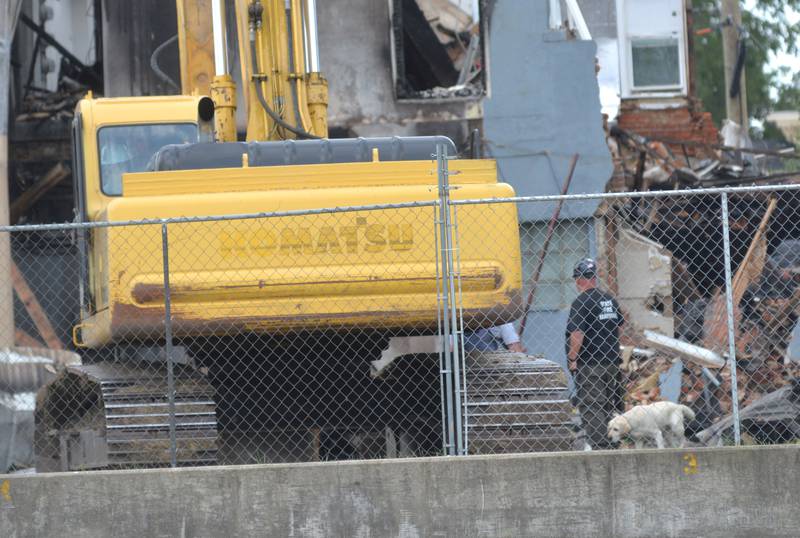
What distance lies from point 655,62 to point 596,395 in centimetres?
1564

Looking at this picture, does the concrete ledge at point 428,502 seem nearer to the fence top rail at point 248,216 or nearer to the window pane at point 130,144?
the fence top rail at point 248,216

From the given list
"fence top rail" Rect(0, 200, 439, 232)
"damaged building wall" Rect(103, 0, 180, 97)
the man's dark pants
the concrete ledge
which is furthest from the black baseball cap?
"damaged building wall" Rect(103, 0, 180, 97)

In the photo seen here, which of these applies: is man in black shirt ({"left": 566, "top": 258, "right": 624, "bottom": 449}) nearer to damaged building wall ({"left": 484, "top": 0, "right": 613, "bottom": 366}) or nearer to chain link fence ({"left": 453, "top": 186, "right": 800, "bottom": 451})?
chain link fence ({"left": 453, "top": 186, "right": 800, "bottom": 451})

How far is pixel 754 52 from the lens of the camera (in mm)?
46469

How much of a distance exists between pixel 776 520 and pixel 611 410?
384cm

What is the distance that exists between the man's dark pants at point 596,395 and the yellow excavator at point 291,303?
1.33m

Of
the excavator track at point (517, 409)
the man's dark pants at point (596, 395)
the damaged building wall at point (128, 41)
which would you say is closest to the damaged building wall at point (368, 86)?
the damaged building wall at point (128, 41)

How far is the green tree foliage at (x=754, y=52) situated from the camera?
47156 mm

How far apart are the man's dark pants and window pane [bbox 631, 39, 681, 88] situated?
1488cm

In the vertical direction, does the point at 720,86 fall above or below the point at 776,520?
above

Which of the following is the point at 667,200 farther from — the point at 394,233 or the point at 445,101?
the point at 394,233

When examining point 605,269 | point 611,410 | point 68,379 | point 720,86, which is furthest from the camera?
point 720,86

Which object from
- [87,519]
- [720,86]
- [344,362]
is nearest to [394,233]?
[344,362]

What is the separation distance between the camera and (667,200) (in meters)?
20.7
